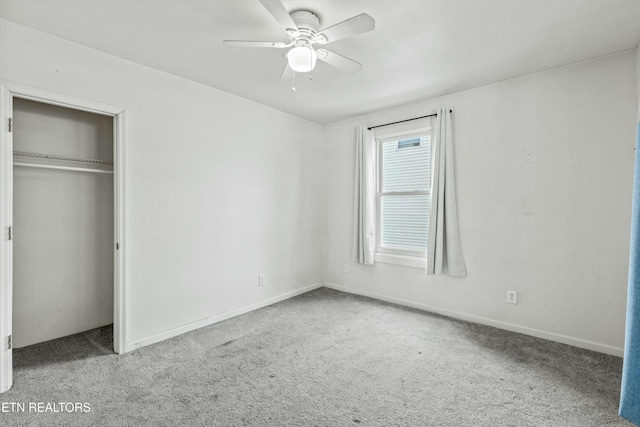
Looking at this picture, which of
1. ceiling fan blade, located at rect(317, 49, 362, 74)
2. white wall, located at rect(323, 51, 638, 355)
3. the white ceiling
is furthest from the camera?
white wall, located at rect(323, 51, 638, 355)

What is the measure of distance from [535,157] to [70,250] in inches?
181

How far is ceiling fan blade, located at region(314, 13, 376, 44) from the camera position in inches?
64.9

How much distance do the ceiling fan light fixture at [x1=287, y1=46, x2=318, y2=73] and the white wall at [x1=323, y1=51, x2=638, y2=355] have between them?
2074 mm

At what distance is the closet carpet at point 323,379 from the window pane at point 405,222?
1.10 metres

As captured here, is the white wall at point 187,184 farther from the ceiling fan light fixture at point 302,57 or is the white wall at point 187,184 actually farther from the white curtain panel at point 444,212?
the white curtain panel at point 444,212

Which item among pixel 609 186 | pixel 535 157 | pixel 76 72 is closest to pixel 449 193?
pixel 535 157

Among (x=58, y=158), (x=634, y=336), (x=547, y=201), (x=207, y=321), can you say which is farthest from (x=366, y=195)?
(x=58, y=158)

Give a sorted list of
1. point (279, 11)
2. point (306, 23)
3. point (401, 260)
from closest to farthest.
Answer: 1. point (279, 11)
2. point (306, 23)
3. point (401, 260)

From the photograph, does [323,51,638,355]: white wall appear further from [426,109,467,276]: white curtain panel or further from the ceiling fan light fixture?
the ceiling fan light fixture

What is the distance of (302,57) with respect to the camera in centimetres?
196

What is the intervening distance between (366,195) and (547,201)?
6.43 feet

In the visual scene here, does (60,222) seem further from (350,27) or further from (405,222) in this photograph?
(405,222)

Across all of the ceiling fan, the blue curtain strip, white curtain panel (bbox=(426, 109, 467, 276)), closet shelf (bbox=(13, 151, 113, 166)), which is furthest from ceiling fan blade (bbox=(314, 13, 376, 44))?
closet shelf (bbox=(13, 151, 113, 166))

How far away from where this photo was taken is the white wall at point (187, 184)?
7.81 feet
